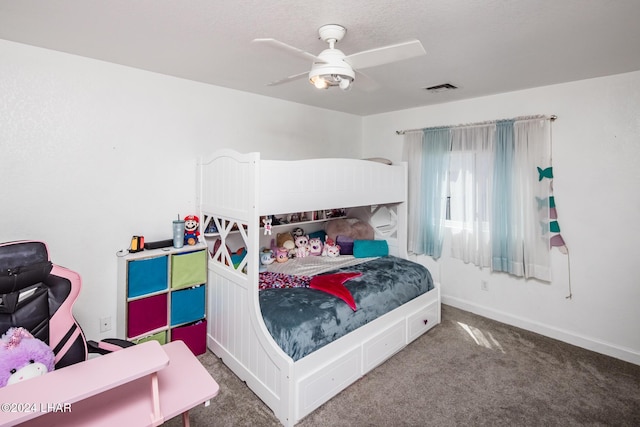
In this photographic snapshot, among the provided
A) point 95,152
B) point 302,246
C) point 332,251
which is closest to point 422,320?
point 332,251

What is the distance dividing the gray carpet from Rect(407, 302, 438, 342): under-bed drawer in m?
0.10

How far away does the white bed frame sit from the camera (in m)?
2.09

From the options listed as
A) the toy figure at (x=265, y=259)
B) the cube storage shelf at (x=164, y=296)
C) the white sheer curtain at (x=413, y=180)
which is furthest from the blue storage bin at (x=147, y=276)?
the white sheer curtain at (x=413, y=180)

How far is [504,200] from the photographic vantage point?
333 centimetres

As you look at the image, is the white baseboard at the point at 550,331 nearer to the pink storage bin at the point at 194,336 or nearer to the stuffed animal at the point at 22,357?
the pink storage bin at the point at 194,336

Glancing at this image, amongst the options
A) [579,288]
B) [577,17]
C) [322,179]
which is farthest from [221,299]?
[579,288]

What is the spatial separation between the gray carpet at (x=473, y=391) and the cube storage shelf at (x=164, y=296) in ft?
1.13

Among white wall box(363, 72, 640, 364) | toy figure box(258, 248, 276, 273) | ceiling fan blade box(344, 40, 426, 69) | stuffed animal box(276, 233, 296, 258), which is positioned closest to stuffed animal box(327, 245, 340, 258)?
stuffed animal box(276, 233, 296, 258)

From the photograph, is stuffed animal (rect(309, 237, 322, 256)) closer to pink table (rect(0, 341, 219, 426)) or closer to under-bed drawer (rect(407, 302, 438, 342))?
under-bed drawer (rect(407, 302, 438, 342))

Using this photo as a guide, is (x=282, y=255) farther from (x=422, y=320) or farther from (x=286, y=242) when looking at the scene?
(x=422, y=320)

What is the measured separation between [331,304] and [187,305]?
127 cm

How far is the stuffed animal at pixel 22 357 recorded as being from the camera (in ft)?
4.54

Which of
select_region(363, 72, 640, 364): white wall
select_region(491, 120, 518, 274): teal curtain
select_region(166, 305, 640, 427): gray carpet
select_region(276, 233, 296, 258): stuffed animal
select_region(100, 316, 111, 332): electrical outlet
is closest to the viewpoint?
select_region(166, 305, 640, 427): gray carpet

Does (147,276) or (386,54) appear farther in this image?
(147,276)
